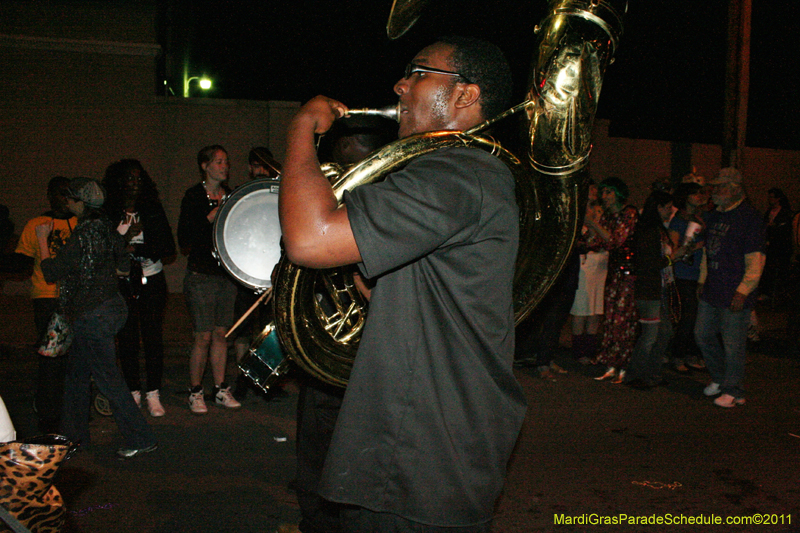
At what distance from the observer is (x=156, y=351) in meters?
5.39

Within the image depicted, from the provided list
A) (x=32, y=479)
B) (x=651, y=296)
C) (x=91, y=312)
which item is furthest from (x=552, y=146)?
(x=651, y=296)

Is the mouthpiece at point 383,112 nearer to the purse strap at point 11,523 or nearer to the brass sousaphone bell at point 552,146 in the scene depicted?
the brass sousaphone bell at point 552,146

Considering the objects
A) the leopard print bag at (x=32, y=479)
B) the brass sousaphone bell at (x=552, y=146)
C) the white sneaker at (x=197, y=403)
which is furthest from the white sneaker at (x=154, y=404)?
the leopard print bag at (x=32, y=479)

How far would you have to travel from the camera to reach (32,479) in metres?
1.67

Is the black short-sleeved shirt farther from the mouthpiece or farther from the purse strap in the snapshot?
the purse strap

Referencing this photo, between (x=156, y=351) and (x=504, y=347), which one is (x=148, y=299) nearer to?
(x=156, y=351)

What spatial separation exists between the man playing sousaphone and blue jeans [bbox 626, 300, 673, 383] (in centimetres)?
516

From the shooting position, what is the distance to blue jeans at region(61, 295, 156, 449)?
4238 mm

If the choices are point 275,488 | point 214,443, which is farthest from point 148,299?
point 275,488

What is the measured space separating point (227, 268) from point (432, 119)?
2.34m

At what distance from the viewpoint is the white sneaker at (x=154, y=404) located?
525 centimetres

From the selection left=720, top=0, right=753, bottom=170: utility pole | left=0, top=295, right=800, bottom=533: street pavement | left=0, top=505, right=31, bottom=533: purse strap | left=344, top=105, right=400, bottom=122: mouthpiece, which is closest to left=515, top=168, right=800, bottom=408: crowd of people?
left=0, top=295, right=800, bottom=533: street pavement

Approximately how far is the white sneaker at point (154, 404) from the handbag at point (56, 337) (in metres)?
1.15

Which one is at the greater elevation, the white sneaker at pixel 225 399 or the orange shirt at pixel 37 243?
the orange shirt at pixel 37 243
